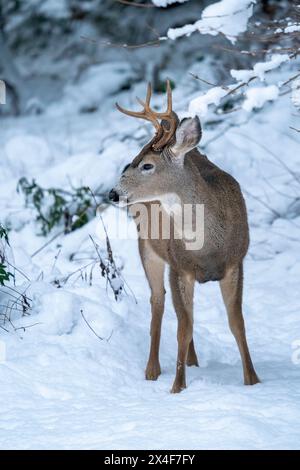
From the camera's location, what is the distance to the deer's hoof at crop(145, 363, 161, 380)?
6181 millimetres

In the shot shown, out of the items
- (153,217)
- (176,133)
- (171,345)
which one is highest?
(176,133)

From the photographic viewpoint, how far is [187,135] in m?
5.83

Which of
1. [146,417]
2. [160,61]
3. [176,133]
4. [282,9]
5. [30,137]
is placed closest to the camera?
[146,417]

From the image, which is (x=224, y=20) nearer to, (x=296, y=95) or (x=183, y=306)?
(x=296, y=95)

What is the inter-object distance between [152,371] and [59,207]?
11.0 ft

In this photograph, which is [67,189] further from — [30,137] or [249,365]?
[249,365]

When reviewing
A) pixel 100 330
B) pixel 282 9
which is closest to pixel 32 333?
pixel 100 330

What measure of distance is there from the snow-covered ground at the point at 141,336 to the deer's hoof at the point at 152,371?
5 centimetres

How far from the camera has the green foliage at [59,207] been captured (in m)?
9.23

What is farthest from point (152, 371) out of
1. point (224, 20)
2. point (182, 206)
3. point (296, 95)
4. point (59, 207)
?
point (59, 207)

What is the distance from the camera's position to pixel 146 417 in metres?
5.04

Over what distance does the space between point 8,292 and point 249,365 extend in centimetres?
163

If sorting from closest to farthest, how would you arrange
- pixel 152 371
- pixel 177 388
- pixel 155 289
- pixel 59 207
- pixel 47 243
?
pixel 177 388
pixel 152 371
pixel 155 289
pixel 47 243
pixel 59 207

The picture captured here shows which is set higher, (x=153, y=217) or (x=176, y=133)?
(x=176, y=133)
